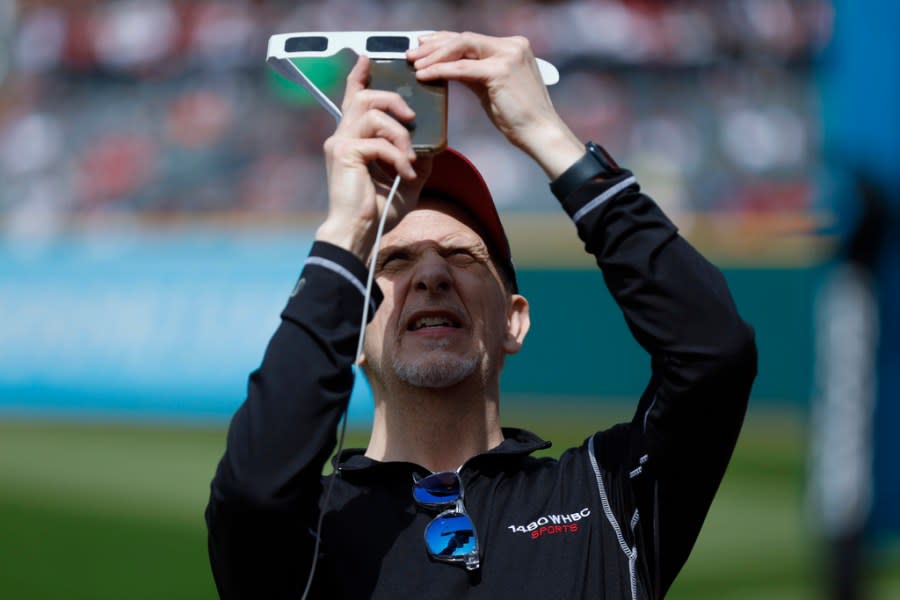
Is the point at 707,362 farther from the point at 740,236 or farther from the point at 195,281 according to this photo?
the point at 195,281

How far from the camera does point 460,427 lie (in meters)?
2.87

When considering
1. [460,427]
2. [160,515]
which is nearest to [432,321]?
[460,427]

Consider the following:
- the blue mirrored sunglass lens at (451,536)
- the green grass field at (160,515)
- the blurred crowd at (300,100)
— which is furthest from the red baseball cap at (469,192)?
the blurred crowd at (300,100)

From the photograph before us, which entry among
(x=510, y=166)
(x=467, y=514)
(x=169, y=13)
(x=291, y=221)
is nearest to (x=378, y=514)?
(x=467, y=514)

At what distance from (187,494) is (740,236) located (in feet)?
17.6

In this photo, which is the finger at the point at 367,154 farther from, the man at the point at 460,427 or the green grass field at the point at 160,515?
the green grass field at the point at 160,515

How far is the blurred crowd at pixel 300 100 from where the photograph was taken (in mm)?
14031

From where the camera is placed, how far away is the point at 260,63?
15664 millimetres

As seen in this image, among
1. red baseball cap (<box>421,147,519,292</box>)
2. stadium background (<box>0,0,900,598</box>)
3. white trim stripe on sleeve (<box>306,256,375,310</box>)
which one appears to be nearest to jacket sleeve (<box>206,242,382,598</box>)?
white trim stripe on sleeve (<box>306,256,375,310</box>)

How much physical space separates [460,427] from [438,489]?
9.8 inches

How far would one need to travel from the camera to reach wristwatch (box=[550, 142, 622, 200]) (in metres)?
2.45

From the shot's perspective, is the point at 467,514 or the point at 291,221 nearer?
the point at 467,514

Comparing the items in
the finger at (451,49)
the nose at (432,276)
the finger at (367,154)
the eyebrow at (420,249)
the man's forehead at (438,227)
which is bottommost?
the nose at (432,276)

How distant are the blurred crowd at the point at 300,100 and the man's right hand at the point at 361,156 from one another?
10.5 m
